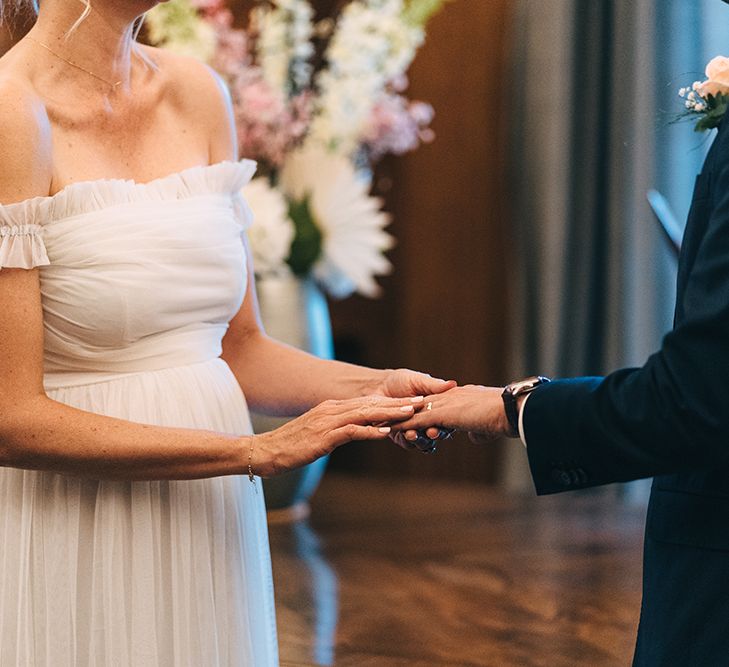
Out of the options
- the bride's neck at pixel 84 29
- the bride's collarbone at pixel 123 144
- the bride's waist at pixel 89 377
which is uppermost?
the bride's neck at pixel 84 29

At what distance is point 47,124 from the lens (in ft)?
5.18

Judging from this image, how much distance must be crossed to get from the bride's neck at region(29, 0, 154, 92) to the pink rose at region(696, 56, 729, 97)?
0.78 metres

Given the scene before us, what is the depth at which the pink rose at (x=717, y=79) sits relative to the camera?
1478mm

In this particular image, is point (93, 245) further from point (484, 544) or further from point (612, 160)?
point (612, 160)

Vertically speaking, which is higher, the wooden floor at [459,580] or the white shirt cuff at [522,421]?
the white shirt cuff at [522,421]

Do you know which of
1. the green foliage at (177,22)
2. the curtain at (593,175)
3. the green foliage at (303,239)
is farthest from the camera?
the curtain at (593,175)

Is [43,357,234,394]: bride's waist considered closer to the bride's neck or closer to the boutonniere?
the bride's neck

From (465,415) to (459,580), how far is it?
6.48 ft

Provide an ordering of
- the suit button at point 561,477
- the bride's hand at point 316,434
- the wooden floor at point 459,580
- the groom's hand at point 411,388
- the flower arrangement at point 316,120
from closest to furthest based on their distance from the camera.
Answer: the suit button at point 561,477 < the bride's hand at point 316,434 < the groom's hand at point 411,388 < the wooden floor at point 459,580 < the flower arrangement at point 316,120

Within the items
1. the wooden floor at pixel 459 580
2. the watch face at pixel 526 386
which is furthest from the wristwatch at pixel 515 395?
the wooden floor at pixel 459 580

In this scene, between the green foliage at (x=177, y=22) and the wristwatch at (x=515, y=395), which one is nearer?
the wristwatch at (x=515, y=395)

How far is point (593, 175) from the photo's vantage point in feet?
15.2

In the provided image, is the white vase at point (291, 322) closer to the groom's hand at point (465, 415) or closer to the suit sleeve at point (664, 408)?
the groom's hand at point (465, 415)

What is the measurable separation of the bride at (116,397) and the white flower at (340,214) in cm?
223
